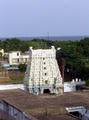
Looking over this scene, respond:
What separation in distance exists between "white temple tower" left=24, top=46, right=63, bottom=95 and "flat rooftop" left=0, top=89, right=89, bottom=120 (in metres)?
1.73

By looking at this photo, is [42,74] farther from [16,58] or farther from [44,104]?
[16,58]

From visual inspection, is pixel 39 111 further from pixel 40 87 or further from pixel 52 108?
pixel 40 87

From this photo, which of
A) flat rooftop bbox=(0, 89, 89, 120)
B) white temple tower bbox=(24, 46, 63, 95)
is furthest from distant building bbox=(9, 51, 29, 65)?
flat rooftop bbox=(0, 89, 89, 120)

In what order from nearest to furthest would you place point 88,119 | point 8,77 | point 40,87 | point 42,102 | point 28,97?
point 88,119, point 42,102, point 28,97, point 40,87, point 8,77

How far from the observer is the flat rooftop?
19344mm

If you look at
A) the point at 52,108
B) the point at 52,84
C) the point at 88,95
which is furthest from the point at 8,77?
the point at 52,108

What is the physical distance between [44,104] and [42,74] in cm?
699

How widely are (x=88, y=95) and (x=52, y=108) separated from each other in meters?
6.67

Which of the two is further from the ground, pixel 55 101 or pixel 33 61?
pixel 33 61

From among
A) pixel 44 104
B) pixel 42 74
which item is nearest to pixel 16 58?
pixel 42 74

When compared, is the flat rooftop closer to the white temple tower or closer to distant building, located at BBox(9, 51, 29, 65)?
the white temple tower

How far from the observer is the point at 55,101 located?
23.5 metres

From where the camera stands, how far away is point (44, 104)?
70.6 ft

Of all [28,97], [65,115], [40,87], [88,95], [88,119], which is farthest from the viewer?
[40,87]
